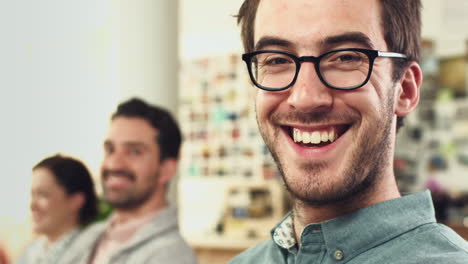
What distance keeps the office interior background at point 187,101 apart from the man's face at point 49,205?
0.06 ft

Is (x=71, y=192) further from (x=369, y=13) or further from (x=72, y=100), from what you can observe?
(x=369, y=13)

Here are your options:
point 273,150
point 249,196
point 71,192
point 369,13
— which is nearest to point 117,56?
point 71,192

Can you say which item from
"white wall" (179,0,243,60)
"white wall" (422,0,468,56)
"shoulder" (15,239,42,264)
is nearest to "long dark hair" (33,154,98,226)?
"shoulder" (15,239,42,264)

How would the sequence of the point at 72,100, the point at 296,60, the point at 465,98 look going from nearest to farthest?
1. the point at 296,60
2. the point at 72,100
3. the point at 465,98

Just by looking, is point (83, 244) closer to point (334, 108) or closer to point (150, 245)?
point (150, 245)

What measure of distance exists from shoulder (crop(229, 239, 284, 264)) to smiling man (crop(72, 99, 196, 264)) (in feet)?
0.94

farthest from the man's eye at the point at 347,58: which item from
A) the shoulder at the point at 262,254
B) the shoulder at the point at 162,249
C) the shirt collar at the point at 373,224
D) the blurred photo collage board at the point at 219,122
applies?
the blurred photo collage board at the point at 219,122

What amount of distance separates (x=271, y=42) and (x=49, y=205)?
49 cm

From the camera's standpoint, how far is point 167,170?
1216mm

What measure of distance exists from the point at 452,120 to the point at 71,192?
1.92 meters

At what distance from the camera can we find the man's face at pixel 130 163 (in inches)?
41.1

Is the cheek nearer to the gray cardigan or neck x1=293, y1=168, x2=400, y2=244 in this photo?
neck x1=293, y1=168, x2=400, y2=244

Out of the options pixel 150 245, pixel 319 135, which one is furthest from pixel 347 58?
pixel 150 245

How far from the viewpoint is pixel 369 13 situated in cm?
71
